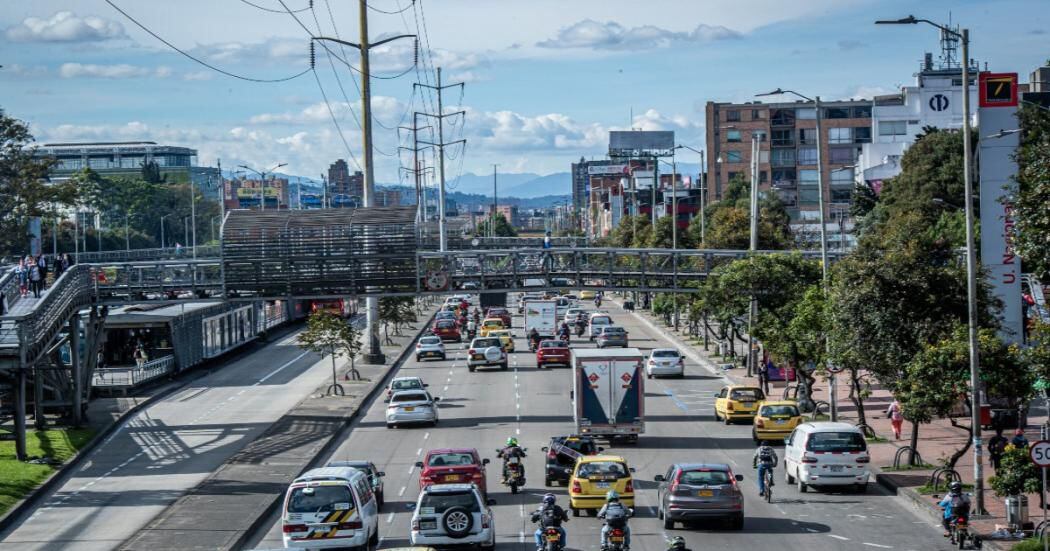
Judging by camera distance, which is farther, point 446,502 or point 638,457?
point 638,457

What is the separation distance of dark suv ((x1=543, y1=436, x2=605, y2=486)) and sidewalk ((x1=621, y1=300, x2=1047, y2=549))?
758cm

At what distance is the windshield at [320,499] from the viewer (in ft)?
83.8

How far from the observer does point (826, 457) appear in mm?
33781

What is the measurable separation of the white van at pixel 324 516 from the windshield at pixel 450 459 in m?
6.51

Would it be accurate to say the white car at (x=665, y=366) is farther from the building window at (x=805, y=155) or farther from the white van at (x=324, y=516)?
the building window at (x=805, y=155)

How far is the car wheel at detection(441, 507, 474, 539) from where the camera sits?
1001 inches

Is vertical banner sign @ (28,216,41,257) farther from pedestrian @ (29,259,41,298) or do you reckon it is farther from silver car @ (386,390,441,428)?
silver car @ (386,390,441,428)

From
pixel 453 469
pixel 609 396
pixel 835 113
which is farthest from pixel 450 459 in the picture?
pixel 835 113

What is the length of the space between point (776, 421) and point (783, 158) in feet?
373

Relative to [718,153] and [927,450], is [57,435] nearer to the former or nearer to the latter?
[927,450]

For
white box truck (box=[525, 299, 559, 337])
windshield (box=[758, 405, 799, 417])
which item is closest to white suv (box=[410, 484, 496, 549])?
windshield (box=[758, 405, 799, 417])

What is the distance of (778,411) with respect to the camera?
141 feet

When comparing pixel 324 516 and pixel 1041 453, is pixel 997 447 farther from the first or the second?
pixel 324 516

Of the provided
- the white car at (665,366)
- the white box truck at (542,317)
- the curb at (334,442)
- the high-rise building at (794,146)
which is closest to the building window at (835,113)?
the high-rise building at (794,146)
